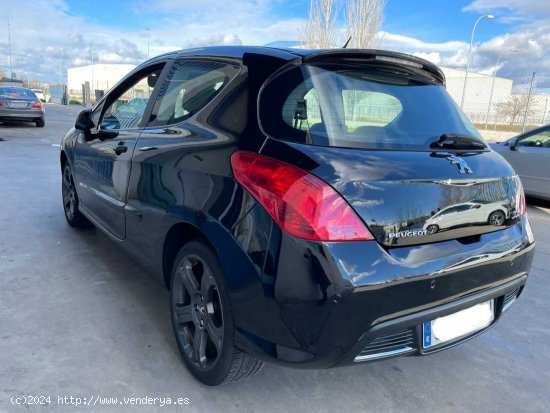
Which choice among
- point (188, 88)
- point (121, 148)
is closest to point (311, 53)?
point (188, 88)

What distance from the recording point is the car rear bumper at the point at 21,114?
1394cm

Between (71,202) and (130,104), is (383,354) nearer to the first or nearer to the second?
(130,104)

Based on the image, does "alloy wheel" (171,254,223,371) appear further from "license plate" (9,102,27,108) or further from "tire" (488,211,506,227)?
"license plate" (9,102,27,108)

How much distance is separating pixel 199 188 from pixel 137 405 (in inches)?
41.7

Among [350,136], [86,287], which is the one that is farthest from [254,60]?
[86,287]

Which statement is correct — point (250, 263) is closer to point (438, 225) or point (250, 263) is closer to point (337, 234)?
point (337, 234)

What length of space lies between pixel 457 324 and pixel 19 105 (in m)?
15.4

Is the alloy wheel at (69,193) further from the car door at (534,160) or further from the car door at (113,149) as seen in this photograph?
the car door at (534,160)

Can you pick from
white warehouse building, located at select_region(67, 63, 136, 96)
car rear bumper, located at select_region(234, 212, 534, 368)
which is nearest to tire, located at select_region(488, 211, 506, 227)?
car rear bumper, located at select_region(234, 212, 534, 368)

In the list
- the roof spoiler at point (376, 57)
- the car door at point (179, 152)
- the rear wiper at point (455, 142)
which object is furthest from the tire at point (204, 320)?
the rear wiper at point (455, 142)

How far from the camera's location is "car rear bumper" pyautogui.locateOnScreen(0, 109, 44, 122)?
13.9m

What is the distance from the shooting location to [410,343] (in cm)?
189

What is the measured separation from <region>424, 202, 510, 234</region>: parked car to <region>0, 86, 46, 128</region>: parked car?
15.3 meters

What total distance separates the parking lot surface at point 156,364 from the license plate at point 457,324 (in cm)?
41
